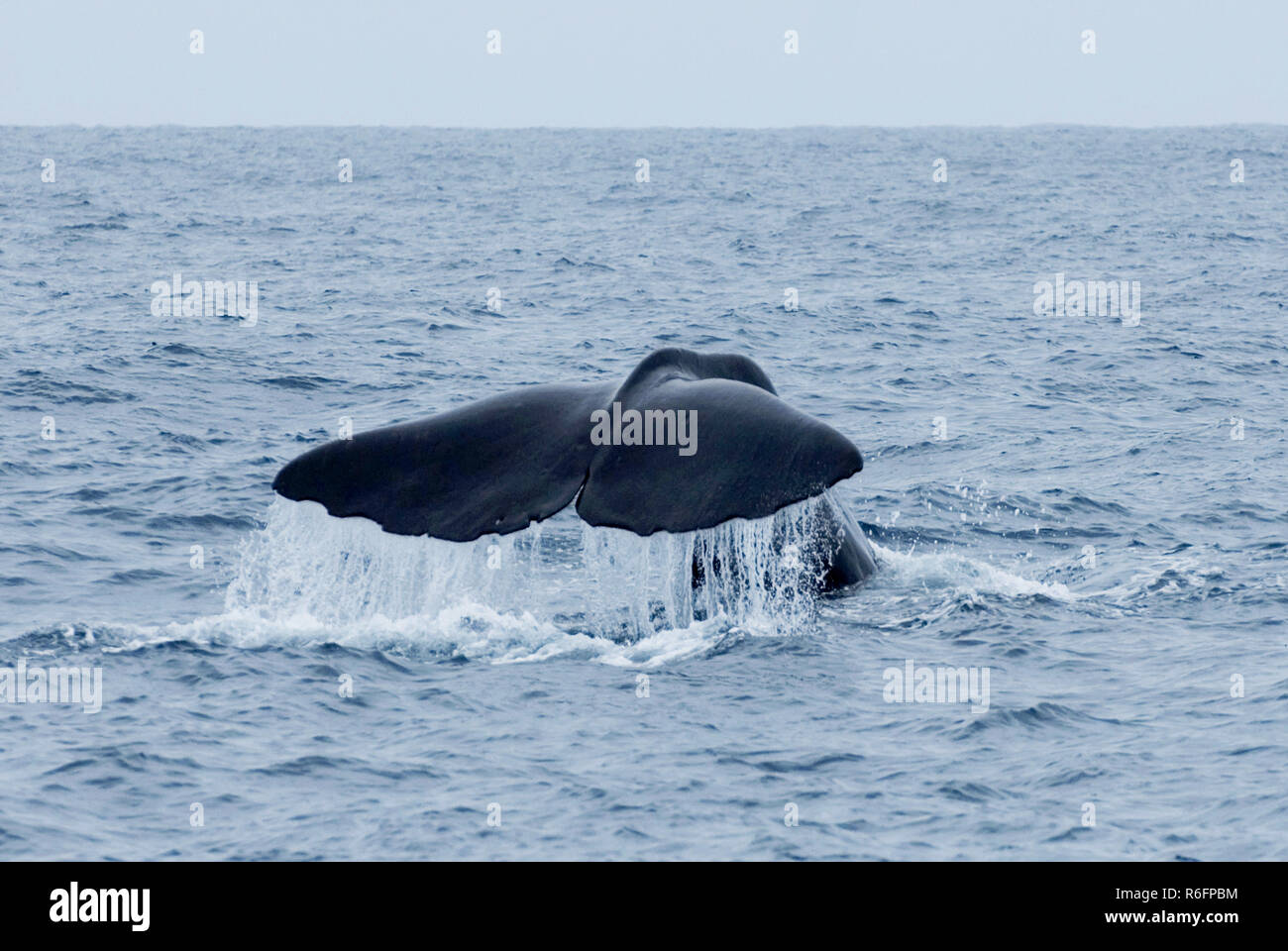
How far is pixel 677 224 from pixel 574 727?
3460 centimetres

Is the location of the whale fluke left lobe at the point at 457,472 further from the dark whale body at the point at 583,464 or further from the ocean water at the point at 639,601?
the ocean water at the point at 639,601

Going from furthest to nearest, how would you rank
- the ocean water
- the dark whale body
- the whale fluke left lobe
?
the whale fluke left lobe → the ocean water → the dark whale body

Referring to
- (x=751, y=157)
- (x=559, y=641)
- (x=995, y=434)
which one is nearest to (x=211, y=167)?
(x=751, y=157)

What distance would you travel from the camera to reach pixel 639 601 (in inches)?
408

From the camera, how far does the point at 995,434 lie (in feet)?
59.1

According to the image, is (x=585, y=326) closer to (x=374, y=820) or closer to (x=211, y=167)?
(x=374, y=820)

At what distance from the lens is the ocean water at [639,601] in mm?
7715

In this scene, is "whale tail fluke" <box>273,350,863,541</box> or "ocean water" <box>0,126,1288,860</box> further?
"ocean water" <box>0,126,1288,860</box>

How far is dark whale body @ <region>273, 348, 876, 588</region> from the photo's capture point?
756cm

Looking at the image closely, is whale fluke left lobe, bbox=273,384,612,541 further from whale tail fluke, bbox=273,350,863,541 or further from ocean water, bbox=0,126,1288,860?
ocean water, bbox=0,126,1288,860

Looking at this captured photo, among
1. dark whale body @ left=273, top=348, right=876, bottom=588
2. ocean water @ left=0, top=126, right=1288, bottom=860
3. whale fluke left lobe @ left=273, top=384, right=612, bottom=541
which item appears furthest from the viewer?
whale fluke left lobe @ left=273, top=384, right=612, bottom=541

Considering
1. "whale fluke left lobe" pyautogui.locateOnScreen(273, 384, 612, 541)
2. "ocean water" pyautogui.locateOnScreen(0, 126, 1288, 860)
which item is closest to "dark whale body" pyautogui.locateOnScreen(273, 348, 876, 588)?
"whale fluke left lobe" pyautogui.locateOnScreen(273, 384, 612, 541)

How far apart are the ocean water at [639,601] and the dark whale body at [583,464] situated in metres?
0.35

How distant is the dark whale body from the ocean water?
0.35 metres
